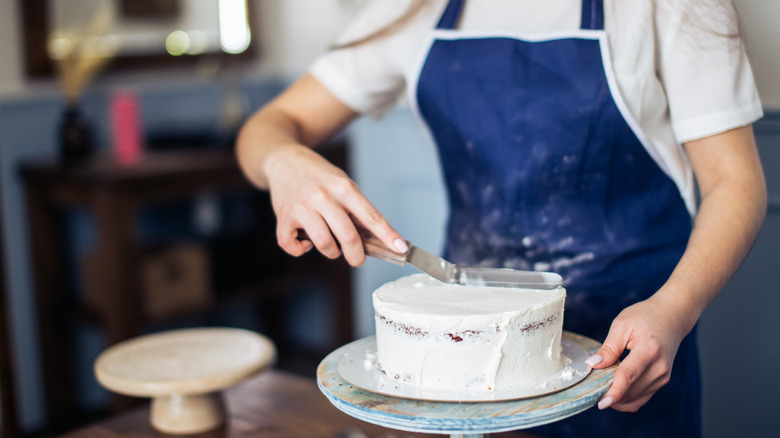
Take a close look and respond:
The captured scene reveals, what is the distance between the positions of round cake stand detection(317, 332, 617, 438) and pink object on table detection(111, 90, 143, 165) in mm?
2105

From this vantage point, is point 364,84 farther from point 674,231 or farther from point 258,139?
point 674,231

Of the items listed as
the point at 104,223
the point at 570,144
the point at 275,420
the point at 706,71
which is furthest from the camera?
the point at 104,223

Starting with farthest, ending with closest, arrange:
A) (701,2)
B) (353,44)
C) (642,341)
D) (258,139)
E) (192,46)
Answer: (192,46) < (353,44) < (258,139) < (701,2) < (642,341)

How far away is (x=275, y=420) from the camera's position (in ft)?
3.97

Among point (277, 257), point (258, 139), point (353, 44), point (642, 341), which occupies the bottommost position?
point (277, 257)

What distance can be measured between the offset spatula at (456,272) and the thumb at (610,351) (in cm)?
11

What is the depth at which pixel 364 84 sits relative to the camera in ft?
4.14

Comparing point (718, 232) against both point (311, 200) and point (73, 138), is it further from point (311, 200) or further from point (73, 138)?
point (73, 138)

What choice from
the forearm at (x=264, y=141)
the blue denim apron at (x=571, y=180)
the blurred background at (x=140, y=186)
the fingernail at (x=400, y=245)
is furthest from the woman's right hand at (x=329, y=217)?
the blurred background at (x=140, y=186)

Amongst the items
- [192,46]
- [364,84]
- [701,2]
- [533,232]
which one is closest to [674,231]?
[533,232]

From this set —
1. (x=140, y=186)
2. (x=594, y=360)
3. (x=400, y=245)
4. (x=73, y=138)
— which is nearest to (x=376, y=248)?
(x=400, y=245)

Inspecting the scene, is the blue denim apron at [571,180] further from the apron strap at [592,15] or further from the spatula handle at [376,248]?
the spatula handle at [376,248]

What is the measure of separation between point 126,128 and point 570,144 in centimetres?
200

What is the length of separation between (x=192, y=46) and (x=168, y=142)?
45cm
